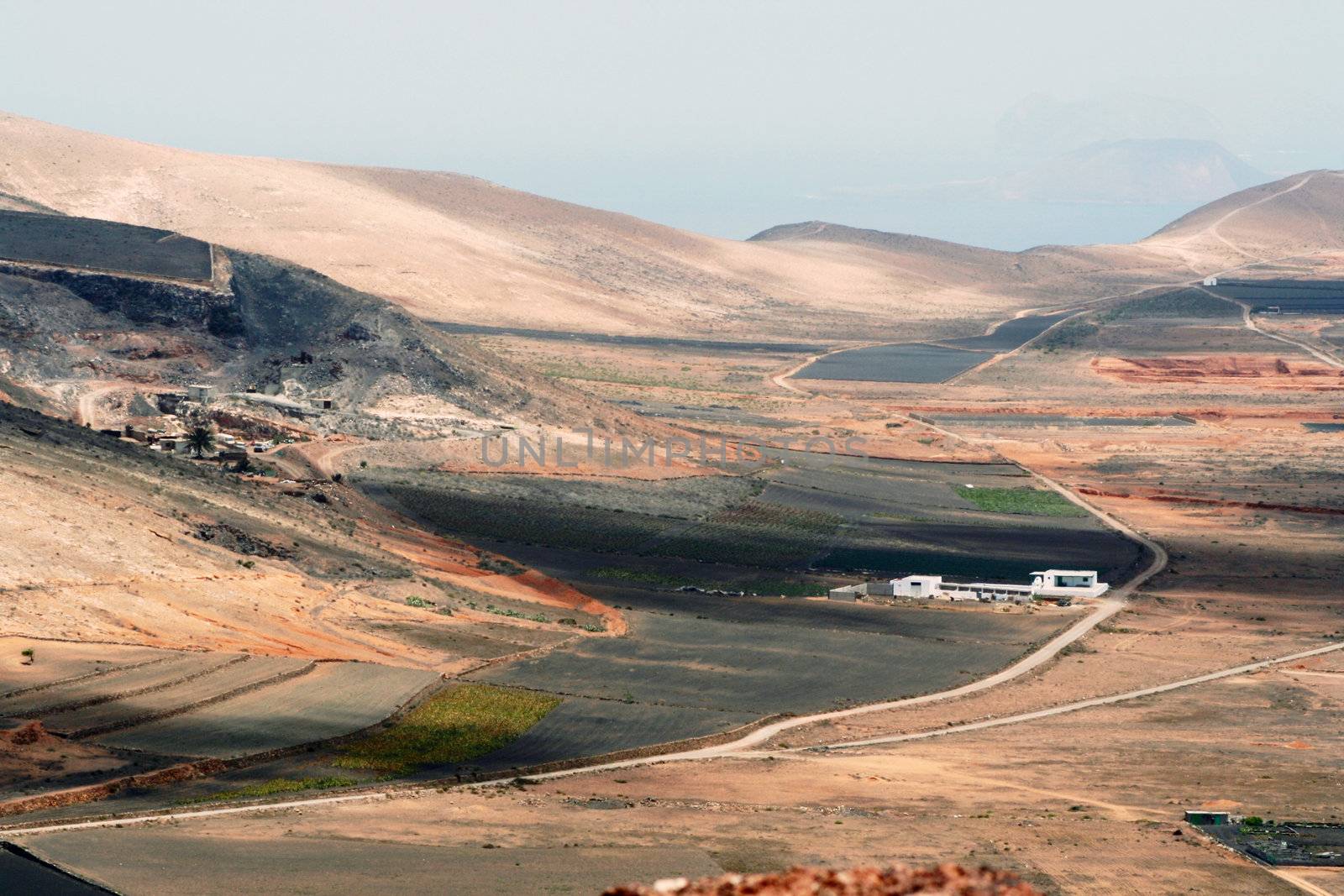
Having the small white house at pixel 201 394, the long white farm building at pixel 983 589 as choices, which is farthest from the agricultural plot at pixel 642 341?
the long white farm building at pixel 983 589

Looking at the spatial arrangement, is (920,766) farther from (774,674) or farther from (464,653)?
(464,653)

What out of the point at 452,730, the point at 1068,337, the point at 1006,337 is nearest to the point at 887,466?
the point at 452,730

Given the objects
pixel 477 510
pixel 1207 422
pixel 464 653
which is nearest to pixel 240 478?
pixel 477 510

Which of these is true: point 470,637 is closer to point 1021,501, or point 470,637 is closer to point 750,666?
point 750,666

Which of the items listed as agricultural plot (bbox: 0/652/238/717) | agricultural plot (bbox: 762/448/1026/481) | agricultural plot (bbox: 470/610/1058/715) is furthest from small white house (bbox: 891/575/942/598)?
agricultural plot (bbox: 762/448/1026/481)

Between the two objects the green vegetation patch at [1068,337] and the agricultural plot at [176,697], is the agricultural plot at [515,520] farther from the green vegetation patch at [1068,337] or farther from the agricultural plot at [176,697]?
the green vegetation patch at [1068,337]

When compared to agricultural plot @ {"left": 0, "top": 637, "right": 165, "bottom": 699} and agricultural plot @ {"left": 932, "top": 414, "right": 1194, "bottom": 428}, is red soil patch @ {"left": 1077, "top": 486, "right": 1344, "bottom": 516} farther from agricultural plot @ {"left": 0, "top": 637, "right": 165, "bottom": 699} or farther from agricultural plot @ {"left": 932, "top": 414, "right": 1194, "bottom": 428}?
agricultural plot @ {"left": 0, "top": 637, "right": 165, "bottom": 699}
